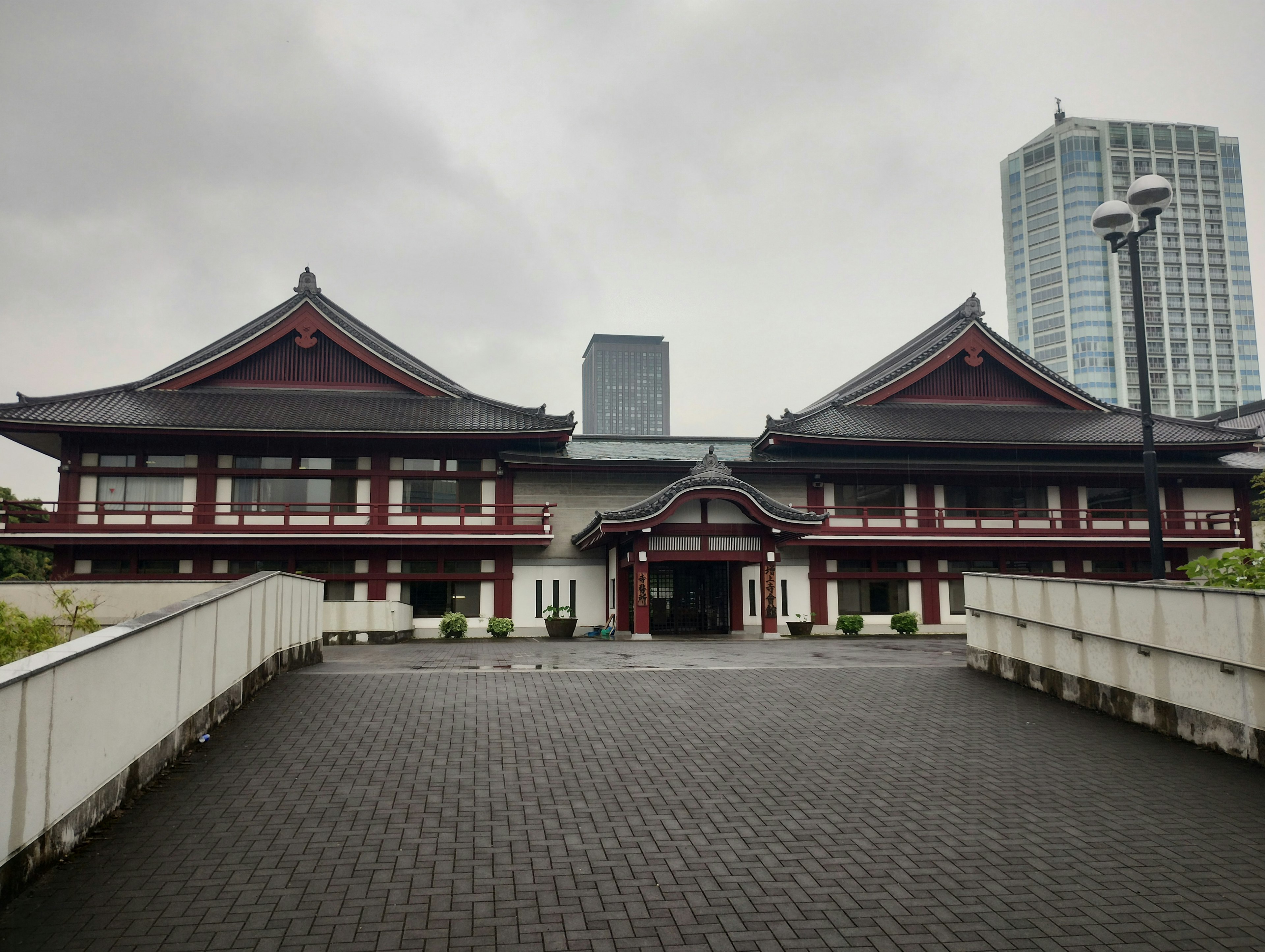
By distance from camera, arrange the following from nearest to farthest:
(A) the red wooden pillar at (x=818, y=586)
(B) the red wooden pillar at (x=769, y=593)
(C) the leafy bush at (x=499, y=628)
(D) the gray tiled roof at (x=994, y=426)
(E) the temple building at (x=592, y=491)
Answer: (B) the red wooden pillar at (x=769, y=593)
(C) the leafy bush at (x=499, y=628)
(E) the temple building at (x=592, y=491)
(A) the red wooden pillar at (x=818, y=586)
(D) the gray tiled roof at (x=994, y=426)

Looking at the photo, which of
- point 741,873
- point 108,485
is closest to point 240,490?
point 108,485

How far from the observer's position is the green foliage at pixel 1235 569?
411 inches

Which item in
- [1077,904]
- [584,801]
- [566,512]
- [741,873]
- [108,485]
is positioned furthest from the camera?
[566,512]

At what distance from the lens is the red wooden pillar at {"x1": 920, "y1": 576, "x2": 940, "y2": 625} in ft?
102

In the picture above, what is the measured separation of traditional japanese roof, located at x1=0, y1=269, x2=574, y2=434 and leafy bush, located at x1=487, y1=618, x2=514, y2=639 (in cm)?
653

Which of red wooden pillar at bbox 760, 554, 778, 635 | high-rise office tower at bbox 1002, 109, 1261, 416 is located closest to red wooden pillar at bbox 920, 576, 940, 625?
red wooden pillar at bbox 760, 554, 778, 635

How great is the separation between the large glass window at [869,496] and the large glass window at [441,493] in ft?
44.7

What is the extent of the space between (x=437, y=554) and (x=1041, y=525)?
22349mm

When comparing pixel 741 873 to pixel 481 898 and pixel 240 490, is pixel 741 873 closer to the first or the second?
pixel 481 898

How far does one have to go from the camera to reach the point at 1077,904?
217 inches

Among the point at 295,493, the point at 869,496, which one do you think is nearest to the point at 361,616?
the point at 295,493

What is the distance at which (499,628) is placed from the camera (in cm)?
2712

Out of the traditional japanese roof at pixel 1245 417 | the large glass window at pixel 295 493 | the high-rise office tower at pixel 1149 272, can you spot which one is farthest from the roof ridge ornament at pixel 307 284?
the high-rise office tower at pixel 1149 272

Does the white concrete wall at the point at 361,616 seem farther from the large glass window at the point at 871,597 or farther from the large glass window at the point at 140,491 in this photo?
the large glass window at the point at 871,597
